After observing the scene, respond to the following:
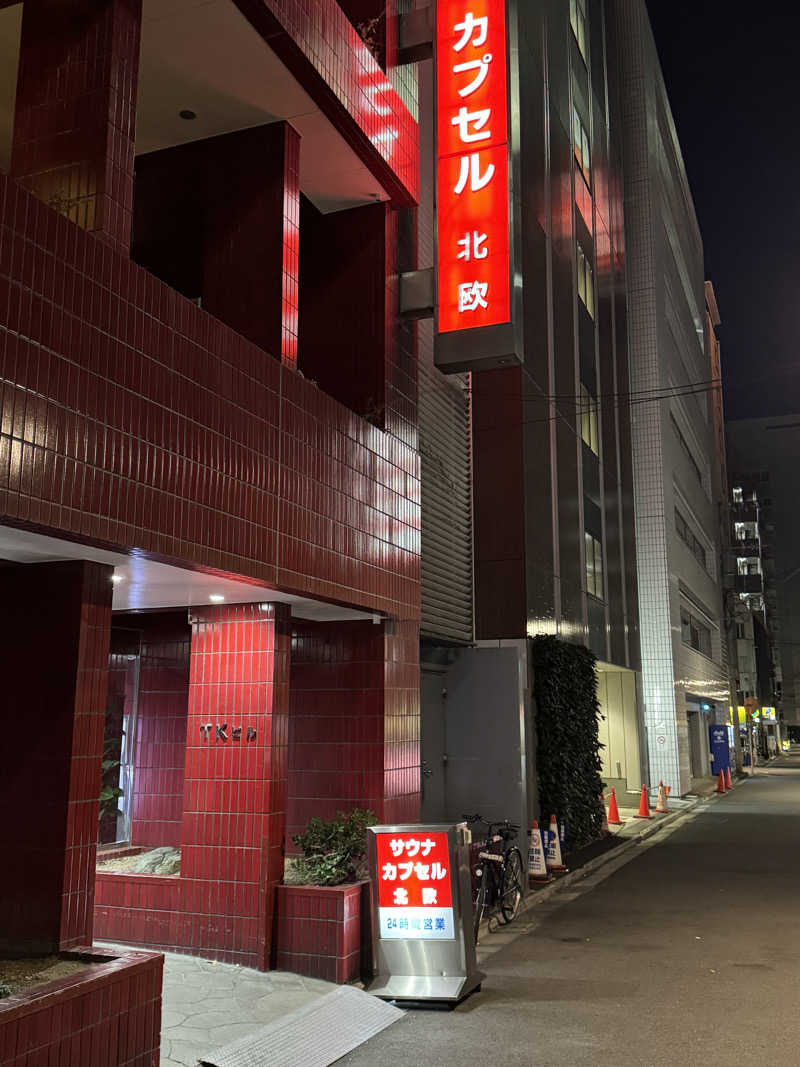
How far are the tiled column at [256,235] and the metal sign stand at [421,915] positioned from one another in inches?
183

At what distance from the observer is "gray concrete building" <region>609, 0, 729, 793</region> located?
29562 millimetres

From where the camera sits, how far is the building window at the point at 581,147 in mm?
23828

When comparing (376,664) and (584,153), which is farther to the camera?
(584,153)

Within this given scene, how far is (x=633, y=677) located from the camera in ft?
86.6

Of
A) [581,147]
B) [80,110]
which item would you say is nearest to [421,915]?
[80,110]

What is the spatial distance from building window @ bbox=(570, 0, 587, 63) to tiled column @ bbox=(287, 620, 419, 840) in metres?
20.3

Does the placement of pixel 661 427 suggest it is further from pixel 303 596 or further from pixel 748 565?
pixel 748 565

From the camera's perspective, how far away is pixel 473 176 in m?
11.1

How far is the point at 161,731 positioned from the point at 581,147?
64.2 ft

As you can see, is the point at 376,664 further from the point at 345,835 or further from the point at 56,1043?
the point at 56,1043

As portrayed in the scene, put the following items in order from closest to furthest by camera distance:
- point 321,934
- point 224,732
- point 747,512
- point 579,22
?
1. point 321,934
2. point 224,732
3. point 579,22
4. point 747,512

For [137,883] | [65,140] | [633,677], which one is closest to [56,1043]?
→ [137,883]

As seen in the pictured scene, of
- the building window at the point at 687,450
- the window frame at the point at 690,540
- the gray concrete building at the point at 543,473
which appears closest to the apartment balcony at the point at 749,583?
the window frame at the point at 690,540

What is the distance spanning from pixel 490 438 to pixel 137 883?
32.8ft
